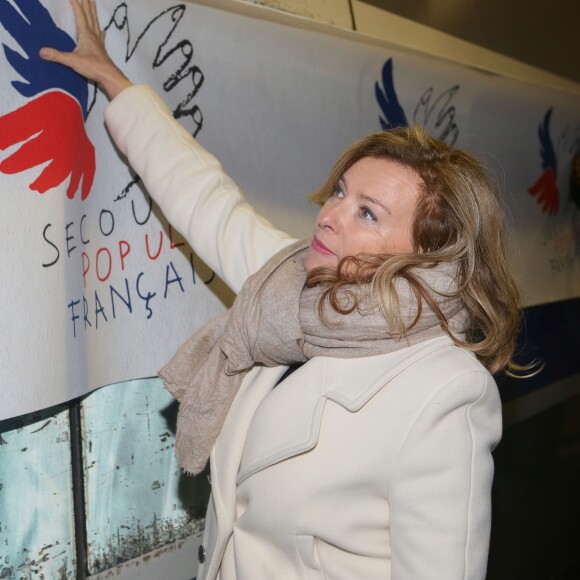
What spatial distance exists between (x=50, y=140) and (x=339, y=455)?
1.93 ft

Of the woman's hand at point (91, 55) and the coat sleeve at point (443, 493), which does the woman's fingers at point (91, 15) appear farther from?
the coat sleeve at point (443, 493)

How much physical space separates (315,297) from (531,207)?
1.49 m

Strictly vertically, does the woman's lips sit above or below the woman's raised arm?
below

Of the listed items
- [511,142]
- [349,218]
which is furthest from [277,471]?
[511,142]

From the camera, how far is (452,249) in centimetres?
105

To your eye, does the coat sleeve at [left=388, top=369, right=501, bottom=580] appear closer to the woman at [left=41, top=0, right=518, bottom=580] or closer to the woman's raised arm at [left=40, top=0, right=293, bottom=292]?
the woman at [left=41, top=0, right=518, bottom=580]

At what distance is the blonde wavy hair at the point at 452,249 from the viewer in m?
1.03

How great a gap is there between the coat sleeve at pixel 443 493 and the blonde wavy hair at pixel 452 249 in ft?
0.37

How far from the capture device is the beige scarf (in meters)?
1.04

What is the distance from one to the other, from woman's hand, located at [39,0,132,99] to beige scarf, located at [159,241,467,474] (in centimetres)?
37

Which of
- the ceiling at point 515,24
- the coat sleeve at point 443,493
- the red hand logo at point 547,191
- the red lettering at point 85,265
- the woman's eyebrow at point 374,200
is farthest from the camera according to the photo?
the red hand logo at point 547,191

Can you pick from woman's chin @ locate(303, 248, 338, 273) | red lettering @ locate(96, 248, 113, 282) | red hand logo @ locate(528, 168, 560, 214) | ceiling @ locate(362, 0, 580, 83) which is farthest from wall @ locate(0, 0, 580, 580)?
red hand logo @ locate(528, 168, 560, 214)

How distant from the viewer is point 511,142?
2.21 m

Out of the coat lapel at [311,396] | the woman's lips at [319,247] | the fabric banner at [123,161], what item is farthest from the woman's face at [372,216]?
the fabric banner at [123,161]
